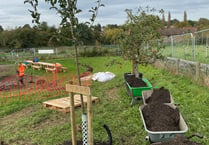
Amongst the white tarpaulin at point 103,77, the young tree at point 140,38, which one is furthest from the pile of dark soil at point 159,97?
the white tarpaulin at point 103,77

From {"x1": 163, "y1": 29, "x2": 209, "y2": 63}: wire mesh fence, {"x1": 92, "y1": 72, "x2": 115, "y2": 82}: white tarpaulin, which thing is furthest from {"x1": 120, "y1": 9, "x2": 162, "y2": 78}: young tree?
{"x1": 92, "y1": 72, "x2": 115, "y2": 82}: white tarpaulin

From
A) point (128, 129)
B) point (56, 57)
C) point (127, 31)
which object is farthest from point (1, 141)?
point (56, 57)

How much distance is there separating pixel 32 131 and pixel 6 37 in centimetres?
3467

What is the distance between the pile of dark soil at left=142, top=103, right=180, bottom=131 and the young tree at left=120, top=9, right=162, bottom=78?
9.58 ft

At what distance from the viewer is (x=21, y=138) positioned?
396 cm

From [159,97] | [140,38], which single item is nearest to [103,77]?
[140,38]

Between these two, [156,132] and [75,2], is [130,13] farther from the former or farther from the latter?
[156,132]

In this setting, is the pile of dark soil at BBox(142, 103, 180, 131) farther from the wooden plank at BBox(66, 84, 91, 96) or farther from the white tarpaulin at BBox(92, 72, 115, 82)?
the white tarpaulin at BBox(92, 72, 115, 82)

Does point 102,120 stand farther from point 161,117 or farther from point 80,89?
point 80,89

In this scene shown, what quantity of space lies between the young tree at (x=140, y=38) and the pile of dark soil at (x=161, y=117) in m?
2.92

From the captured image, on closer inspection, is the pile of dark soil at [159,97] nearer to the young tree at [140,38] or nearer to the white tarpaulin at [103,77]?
the young tree at [140,38]

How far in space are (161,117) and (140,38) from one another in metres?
3.43

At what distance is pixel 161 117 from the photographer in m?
3.38

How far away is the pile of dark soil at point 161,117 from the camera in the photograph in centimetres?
316
